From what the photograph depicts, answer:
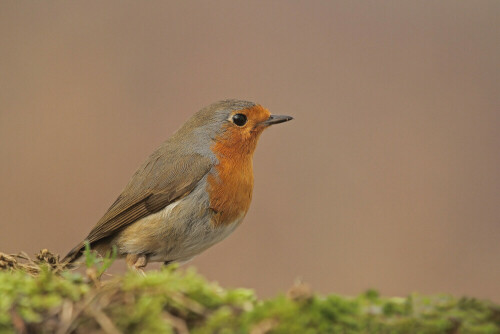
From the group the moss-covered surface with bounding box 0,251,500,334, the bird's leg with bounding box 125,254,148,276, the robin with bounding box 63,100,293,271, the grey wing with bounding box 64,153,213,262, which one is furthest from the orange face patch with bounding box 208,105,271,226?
the moss-covered surface with bounding box 0,251,500,334

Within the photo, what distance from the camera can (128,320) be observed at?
1.70 metres

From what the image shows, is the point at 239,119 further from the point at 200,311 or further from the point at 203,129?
the point at 200,311

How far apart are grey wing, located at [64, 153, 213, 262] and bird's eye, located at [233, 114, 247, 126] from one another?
1.50ft

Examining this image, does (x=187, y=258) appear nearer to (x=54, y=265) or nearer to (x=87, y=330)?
(x=54, y=265)

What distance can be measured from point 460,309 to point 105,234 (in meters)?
2.76

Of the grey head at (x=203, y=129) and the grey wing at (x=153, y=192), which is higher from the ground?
the grey head at (x=203, y=129)

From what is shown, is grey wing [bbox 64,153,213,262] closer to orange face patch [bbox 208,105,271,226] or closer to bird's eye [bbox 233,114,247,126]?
orange face patch [bbox 208,105,271,226]

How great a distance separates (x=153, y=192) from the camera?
4070mm

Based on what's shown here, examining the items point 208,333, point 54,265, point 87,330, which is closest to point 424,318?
point 208,333

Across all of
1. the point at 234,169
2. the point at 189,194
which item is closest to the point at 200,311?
the point at 189,194

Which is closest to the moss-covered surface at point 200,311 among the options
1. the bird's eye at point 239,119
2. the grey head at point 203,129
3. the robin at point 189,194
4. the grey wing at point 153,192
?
the robin at point 189,194

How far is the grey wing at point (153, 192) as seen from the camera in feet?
13.0

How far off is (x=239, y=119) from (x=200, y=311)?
2.80 meters

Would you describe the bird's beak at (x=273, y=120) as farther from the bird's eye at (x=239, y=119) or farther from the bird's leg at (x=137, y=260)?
the bird's leg at (x=137, y=260)
